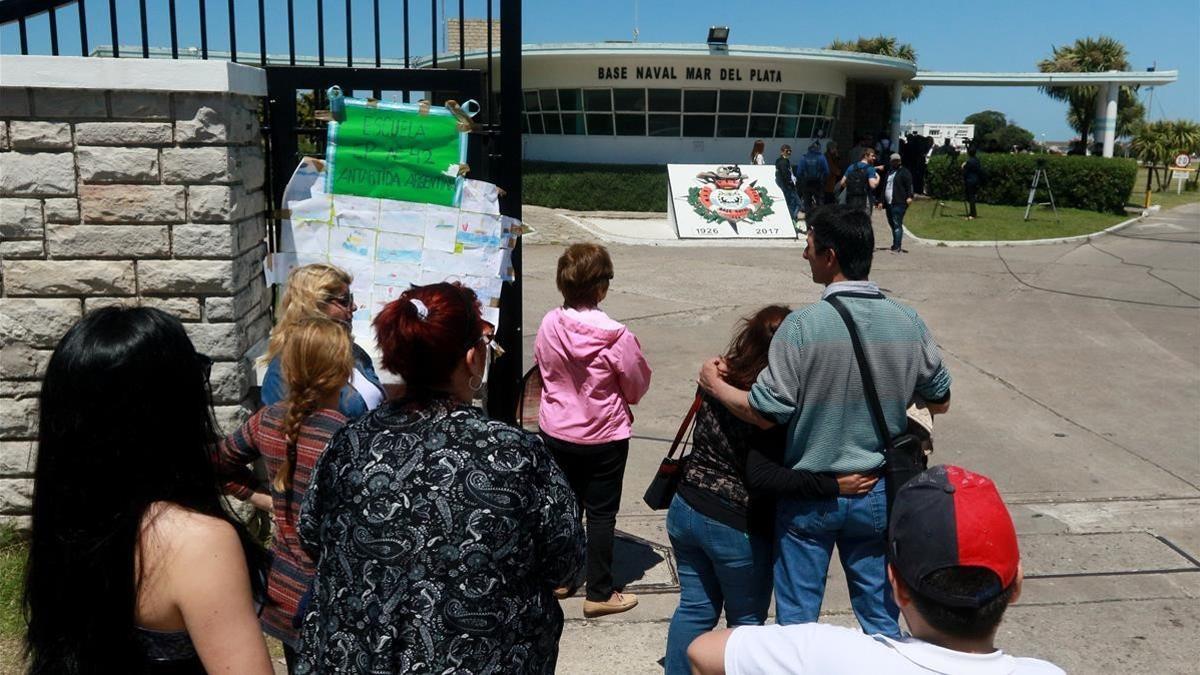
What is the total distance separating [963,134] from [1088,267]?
154 ft

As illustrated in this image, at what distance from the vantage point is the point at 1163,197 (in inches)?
1375

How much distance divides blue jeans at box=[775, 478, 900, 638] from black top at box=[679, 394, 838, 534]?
7 cm

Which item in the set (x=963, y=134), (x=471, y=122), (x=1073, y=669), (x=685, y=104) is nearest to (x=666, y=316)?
Result: (x=471, y=122)

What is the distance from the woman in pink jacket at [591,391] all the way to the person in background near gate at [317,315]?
0.99 m

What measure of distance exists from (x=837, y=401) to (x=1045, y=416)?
5.71 meters

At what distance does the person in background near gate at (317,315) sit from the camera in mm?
3590

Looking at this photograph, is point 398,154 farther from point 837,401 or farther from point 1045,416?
point 1045,416

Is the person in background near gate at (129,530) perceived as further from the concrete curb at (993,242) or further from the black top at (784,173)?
the black top at (784,173)

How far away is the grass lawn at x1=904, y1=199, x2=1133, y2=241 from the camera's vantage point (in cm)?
2097

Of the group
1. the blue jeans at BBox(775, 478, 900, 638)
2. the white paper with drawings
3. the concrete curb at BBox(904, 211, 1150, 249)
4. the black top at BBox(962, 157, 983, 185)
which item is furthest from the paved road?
the black top at BBox(962, 157, 983, 185)

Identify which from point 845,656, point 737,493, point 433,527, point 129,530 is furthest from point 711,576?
point 129,530

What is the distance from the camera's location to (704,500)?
3.56 m

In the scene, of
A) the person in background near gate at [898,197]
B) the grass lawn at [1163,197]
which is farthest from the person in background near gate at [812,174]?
the grass lawn at [1163,197]

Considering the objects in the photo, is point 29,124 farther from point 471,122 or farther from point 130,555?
point 130,555
